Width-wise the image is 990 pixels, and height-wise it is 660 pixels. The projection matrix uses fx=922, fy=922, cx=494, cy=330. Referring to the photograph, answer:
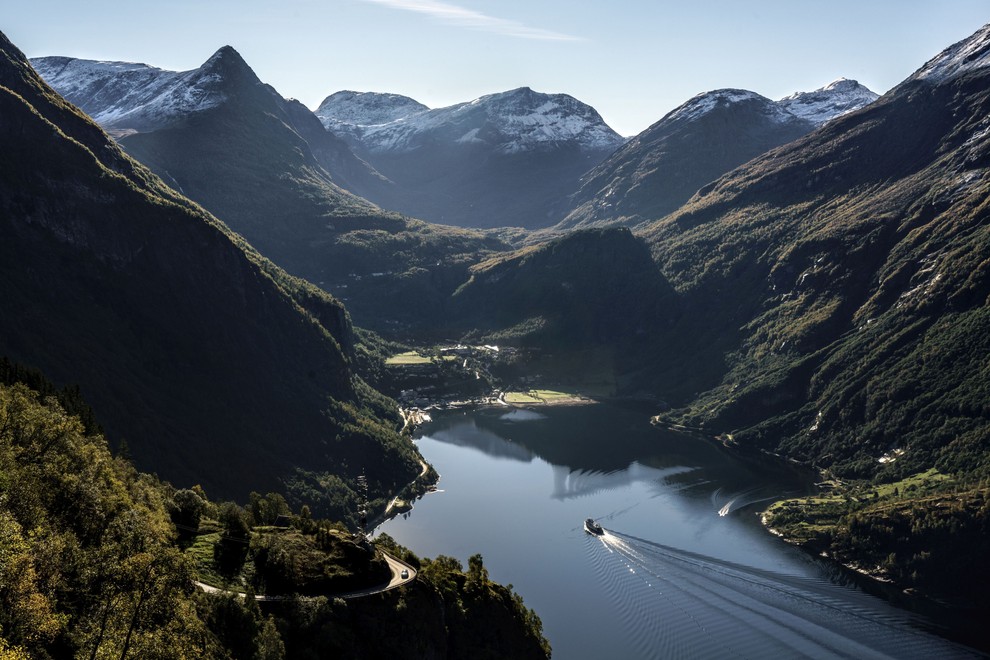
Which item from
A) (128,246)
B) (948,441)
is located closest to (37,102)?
(128,246)

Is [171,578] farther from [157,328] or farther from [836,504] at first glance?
[836,504]

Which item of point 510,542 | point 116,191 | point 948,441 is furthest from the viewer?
point 948,441

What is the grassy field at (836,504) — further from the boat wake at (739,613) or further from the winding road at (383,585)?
the winding road at (383,585)

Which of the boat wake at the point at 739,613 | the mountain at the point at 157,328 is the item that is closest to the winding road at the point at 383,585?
the boat wake at the point at 739,613

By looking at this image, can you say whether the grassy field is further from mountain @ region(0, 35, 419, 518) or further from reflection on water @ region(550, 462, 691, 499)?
mountain @ region(0, 35, 419, 518)

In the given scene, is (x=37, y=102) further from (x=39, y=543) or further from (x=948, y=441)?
(x=948, y=441)

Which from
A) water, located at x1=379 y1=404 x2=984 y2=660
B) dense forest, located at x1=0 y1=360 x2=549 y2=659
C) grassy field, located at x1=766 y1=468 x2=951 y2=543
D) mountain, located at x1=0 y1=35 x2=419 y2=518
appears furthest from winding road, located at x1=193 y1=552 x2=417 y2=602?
grassy field, located at x1=766 y1=468 x2=951 y2=543
